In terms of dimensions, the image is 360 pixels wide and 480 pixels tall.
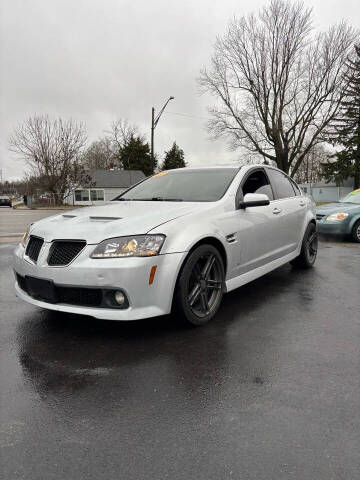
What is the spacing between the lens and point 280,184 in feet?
17.4

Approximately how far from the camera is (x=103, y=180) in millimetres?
56375

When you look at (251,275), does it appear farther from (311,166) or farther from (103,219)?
(311,166)

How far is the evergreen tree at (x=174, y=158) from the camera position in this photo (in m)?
66.4

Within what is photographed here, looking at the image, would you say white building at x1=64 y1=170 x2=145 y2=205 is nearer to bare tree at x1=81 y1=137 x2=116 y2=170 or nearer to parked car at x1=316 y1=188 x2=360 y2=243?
bare tree at x1=81 y1=137 x2=116 y2=170

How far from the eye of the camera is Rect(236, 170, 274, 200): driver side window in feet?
14.3

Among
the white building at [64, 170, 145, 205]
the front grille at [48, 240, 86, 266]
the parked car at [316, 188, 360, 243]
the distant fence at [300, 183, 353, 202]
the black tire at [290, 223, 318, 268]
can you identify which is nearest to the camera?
the front grille at [48, 240, 86, 266]

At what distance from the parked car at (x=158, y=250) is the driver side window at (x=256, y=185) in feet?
0.05

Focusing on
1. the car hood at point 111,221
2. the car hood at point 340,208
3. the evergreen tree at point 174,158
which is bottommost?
the car hood at point 340,208

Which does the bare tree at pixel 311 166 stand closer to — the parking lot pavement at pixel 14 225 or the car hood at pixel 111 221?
the parking lot pavement at pixel 14 225

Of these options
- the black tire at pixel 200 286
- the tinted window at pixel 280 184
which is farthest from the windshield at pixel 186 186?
the tinted window at pixel 280 184

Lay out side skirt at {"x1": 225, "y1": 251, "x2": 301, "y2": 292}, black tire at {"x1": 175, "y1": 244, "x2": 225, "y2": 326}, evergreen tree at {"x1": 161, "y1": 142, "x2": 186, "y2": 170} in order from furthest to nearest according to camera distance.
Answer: evergreen tree at {"x1": 161, "y1": 142, "x2": 186, "y2": 170}, side skirt at {"x1": 225, "y1": 251, "x2": 301, "y2": 292}, black tire at {"x1": 175, "y1": 244, "x2": 225, "y2": 326}

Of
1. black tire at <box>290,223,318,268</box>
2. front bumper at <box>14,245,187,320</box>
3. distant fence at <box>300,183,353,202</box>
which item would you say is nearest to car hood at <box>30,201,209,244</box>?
front bumper at <box>14,245,187,320</box>

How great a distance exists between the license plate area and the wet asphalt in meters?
0.36

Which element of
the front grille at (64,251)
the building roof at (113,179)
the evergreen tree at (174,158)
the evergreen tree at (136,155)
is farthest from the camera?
the evergreen tree at (174,158)
